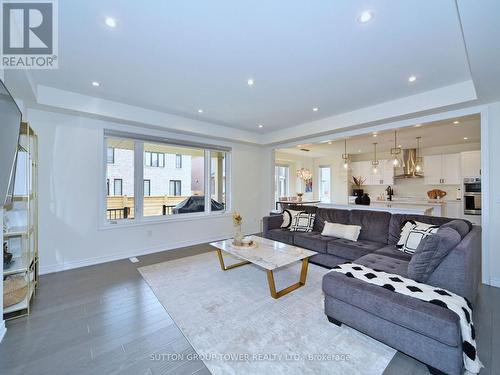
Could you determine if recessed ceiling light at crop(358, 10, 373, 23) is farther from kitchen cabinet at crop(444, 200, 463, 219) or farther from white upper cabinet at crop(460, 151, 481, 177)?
kitchen cabinet at crop(444, 200, 463, 219)

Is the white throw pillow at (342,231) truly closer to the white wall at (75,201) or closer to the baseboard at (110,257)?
the baseboard at (110,257)

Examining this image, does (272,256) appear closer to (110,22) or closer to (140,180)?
(110,22)

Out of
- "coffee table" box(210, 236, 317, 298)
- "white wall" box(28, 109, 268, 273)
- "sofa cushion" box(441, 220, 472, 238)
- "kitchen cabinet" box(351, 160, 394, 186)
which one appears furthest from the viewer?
"kitchen cabinet" box(351, 160, 394, 186)

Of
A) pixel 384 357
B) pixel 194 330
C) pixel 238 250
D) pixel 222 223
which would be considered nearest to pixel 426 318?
pixel 384 357

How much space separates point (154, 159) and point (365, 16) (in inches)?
160

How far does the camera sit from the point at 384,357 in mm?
1688

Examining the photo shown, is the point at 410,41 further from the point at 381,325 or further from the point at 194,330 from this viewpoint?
the point at 194,330

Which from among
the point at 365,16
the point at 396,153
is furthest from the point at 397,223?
the point at 365,16

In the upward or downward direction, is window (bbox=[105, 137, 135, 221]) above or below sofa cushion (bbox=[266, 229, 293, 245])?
above

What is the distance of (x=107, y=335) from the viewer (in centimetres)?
197

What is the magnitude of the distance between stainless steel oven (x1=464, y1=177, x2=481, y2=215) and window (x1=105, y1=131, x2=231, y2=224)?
222 inches

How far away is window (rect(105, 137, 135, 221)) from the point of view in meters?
3.99

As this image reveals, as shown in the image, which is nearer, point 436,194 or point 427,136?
point 427,136
